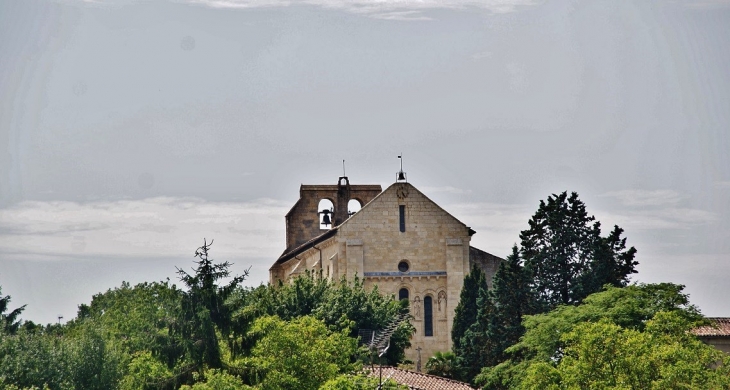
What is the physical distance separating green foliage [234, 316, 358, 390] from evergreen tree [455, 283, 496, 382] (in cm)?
1383

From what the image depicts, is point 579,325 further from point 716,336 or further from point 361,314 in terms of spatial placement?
point 361,314

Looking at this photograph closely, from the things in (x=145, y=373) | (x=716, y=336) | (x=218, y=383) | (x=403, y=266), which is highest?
(x=403, y=266)

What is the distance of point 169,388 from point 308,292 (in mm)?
24943

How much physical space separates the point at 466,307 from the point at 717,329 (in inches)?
573

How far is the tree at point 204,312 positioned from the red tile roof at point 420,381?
1448cm

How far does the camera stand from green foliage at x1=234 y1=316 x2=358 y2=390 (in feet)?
230

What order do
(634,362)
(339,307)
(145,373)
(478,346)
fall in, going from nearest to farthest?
(634,362) < (145,373) < (478,346) < (339,307)

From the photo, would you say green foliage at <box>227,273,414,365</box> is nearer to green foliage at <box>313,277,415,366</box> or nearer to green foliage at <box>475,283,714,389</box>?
green foliage at <box>313,277,415,366</box>

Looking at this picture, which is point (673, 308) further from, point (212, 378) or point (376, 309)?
point (212, 378)

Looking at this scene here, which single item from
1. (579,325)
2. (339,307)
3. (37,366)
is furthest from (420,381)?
(37,366)

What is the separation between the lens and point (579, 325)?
74.9m

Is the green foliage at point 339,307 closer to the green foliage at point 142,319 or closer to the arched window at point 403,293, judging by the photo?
the green foliage at point 142,319

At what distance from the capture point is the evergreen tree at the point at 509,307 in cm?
8788

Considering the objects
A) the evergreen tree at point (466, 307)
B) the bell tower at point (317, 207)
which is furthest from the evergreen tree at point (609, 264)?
the bell tower at point (317, 207)
